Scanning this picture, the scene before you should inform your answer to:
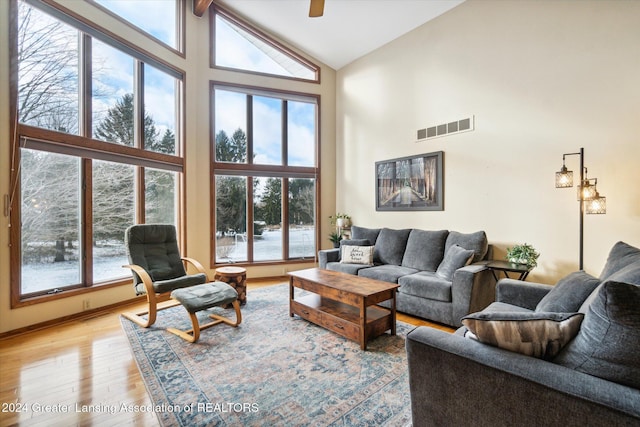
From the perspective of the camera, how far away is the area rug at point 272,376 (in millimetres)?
1763

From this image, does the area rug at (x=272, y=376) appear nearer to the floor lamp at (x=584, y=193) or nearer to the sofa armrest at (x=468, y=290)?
the sofa armrest at (x=468, y=290)

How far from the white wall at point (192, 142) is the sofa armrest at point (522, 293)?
366 cm

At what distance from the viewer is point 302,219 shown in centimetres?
568

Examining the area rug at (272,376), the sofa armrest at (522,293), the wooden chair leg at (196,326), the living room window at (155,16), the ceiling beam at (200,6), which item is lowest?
the area rug at (272,376)

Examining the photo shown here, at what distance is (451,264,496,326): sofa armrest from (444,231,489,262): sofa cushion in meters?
0.36

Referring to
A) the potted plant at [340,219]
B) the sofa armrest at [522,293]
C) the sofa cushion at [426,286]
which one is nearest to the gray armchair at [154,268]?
the sofa cushion at [426,286]

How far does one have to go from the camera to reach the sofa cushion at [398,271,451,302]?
10.1ft

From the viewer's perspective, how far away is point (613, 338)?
39.3 inches

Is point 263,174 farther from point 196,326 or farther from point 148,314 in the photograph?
point 196,326

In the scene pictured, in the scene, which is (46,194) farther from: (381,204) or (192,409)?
(381,204)

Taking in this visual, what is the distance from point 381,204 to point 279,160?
2.11 metres

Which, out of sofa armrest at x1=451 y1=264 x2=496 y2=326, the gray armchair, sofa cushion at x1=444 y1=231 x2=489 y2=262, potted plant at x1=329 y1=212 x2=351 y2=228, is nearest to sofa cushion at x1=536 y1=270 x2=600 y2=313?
sofa armrest at x1=451 y1=264 x2=496 y2=326

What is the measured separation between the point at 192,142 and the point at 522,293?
193 inches

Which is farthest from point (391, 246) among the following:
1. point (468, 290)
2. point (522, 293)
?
point (522, 293)
